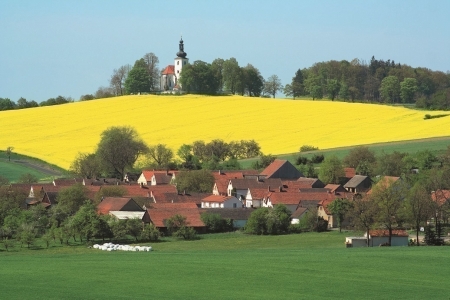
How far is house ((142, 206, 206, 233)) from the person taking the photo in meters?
63.8

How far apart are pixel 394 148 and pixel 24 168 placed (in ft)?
118

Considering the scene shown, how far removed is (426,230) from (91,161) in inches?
1787

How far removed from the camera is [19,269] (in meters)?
36.3

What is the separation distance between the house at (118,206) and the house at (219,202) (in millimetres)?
7969

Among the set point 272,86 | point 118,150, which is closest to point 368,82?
point 272,86

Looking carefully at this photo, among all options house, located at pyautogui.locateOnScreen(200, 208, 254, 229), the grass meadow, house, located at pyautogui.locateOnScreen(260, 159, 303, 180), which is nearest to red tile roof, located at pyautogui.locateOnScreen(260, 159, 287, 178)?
house, located at pyautogui.locateOnScreen(260, 159, 303, 180)

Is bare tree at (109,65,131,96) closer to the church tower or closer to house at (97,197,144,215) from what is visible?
the church tower

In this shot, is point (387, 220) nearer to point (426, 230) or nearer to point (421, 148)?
point (426, 230)

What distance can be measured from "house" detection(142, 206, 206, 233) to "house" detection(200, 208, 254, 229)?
5.90 feet

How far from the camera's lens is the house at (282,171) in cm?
8619

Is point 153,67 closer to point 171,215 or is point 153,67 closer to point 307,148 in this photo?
point 307,148

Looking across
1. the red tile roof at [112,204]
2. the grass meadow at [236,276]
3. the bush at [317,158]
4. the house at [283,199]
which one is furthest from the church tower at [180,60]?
the grass meadow at [236,276]

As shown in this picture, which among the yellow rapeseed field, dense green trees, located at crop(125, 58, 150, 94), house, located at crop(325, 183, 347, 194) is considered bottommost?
house, located at crop(325, 183, 347, 194)

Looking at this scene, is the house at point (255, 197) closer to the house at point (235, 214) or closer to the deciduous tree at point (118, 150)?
the house at point (235, 214)
